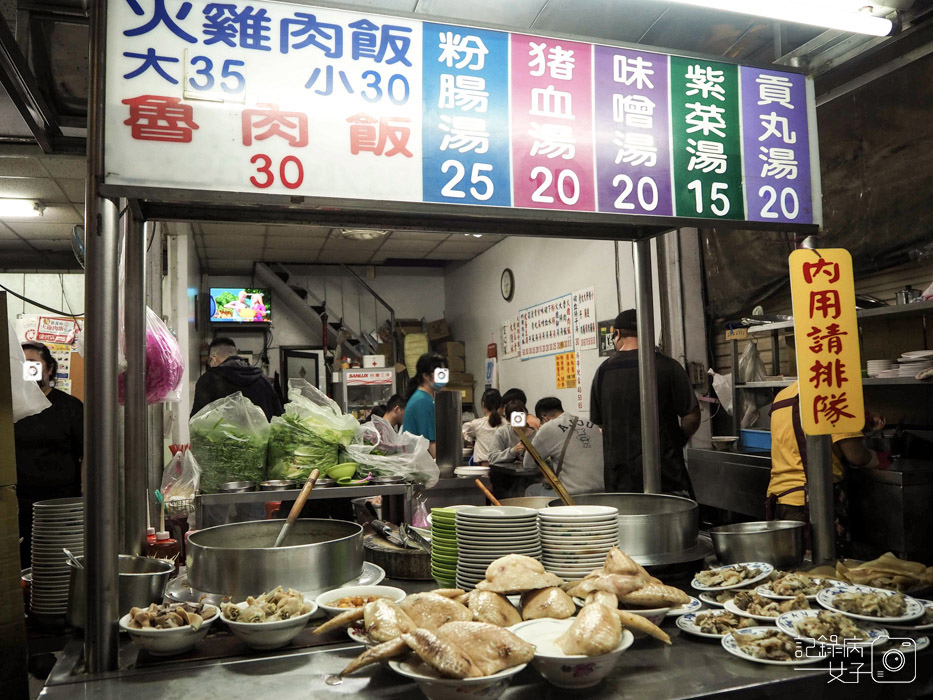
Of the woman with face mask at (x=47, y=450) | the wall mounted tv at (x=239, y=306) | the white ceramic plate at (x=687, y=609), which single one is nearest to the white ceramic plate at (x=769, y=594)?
the white ceramic plate at (x=687, y=609)

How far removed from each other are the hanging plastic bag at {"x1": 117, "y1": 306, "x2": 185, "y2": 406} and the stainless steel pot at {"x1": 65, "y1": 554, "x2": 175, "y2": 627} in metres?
1.11

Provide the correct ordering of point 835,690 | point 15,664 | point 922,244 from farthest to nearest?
point 922,244, point 15,664, point 835,690

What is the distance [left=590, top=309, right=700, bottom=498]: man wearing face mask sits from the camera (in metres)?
3.89

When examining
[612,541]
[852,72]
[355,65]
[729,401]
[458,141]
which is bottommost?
[612,541]

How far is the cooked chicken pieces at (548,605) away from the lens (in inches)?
59.4

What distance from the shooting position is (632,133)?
2.04 metres

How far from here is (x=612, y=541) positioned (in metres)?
1.81

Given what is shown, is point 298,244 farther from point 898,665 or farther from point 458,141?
point 898,665

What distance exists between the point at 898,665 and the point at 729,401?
173 inches

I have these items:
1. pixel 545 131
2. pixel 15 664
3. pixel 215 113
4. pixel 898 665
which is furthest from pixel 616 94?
pixel 15 664

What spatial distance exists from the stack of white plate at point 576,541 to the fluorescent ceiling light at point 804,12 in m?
1.67

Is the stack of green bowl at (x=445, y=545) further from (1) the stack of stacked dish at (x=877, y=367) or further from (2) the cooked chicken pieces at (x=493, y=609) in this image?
(1) the stack of stacked dish at (x=877, y=367)

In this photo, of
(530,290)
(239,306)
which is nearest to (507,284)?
(530,290)

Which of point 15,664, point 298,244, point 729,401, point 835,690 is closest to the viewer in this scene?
point 835,690
